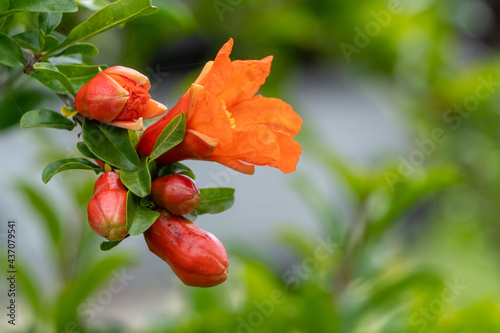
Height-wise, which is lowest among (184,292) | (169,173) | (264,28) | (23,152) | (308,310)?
(23,152)

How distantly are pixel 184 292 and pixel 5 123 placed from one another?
1.98 feet

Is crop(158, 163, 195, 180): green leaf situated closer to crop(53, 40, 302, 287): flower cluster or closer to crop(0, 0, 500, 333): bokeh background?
crop(53, 40, 302, 287): flower cluster

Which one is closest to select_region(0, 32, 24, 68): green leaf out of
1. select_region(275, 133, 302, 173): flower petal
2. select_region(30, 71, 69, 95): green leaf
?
select_region(30, 71, 69, 95): green leaf

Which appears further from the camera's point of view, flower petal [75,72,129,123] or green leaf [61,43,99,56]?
green leaf [61,43,99,56]

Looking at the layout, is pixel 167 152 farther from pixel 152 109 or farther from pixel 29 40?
pixel 29 40

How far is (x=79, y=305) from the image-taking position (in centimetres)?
102

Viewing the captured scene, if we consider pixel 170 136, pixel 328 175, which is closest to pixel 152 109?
pixel 170 136

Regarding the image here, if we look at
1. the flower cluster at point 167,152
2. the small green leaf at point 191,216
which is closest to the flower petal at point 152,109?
the flower cluster at point 167,152

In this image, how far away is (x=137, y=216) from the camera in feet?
1.69

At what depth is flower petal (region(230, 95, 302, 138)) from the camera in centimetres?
60

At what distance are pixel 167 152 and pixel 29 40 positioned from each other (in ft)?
0.66

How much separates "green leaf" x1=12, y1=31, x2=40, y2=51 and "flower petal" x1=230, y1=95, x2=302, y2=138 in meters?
0.22

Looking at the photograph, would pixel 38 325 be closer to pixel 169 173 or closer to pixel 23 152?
pixel 169 173

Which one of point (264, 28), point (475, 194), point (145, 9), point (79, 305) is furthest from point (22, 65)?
point (475, 194)
